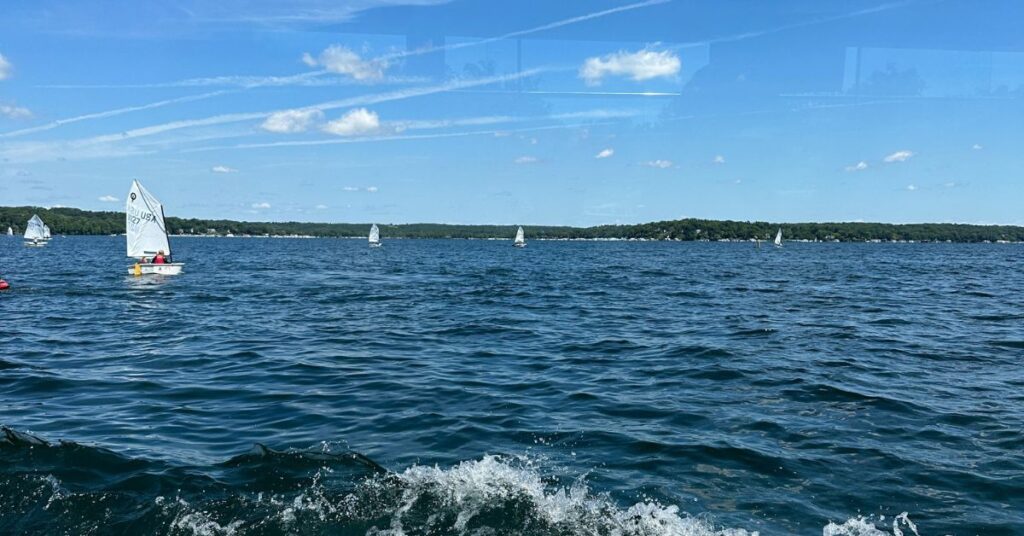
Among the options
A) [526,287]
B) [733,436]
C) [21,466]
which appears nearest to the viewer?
[21,466]

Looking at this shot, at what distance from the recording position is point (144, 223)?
48844 millimetres

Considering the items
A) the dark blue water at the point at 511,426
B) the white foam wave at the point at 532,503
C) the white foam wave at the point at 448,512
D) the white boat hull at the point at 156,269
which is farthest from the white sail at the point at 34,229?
the white foam wave at the point at 532,503

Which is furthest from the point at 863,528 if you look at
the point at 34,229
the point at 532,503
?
the point at 34,229

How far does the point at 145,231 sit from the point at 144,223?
0.67m

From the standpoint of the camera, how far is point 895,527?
7430 millimetres

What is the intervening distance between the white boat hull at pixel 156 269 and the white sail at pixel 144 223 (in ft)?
6.11

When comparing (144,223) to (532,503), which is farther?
(144,223)

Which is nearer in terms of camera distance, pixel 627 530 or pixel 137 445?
pixel 627 530

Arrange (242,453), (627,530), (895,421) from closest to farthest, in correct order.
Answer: (627,530)
(242,453)
(895,421)

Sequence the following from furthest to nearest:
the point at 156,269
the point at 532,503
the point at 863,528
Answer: the point at 156,269
the point at 532,503
the point at 863,528

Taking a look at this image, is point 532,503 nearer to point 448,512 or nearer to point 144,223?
point 448,512

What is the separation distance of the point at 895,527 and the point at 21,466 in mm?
10801

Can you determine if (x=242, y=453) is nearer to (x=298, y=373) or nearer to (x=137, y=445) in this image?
(x=137, y=445)

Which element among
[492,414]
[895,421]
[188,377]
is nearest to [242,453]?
[492,414]
